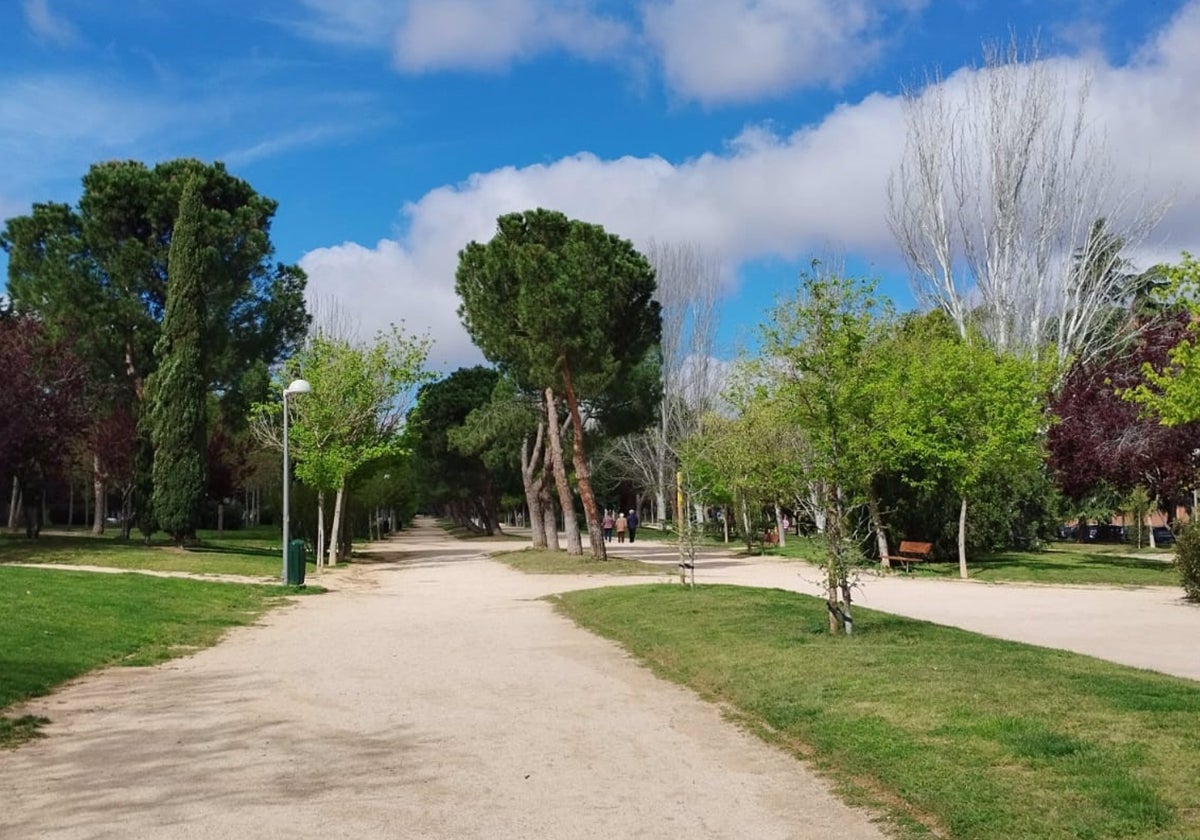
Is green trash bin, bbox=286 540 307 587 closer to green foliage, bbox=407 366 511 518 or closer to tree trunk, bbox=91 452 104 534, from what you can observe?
tree trunk, bbox=91 452 104 534

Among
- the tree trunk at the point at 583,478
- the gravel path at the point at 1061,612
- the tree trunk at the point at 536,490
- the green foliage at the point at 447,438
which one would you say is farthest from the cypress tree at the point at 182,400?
the green foliage at the point at 447,438

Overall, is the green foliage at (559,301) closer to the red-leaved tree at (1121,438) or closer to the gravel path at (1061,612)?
the gravel path at (1061,612)

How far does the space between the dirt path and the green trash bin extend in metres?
10.9

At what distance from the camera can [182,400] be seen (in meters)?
31.2

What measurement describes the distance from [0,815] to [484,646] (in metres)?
7.86

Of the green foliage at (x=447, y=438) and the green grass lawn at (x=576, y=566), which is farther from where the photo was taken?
the green foliage at (x=447, y=438)

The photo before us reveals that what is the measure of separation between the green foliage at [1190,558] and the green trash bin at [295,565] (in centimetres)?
1687

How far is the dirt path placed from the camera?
17.8ft

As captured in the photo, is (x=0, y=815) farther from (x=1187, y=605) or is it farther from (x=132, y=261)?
(x=132, y=261)

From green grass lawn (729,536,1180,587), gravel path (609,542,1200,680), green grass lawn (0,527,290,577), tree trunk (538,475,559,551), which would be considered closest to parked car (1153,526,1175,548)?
green grass lawn (729,536,1180,587)

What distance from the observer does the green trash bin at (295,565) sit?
23.2 m

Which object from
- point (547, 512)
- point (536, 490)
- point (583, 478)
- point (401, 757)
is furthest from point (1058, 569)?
point (401, 757)

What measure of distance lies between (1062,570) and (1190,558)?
10.2 meters

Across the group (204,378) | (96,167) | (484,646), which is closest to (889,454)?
(484,646)
